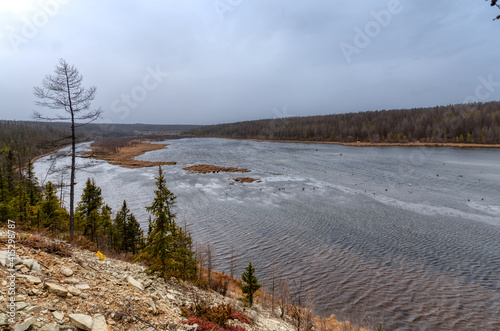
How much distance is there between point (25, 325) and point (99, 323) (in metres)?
1.21

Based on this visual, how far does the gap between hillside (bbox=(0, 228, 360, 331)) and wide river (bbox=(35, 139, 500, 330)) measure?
5.63 m

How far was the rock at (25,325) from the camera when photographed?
3959mm

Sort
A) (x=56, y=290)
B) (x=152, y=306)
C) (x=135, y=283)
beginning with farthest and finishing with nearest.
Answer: (x=135, y=283) → (x=152, y=306) → (x=56, y=290)

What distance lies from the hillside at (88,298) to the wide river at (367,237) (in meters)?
5.63

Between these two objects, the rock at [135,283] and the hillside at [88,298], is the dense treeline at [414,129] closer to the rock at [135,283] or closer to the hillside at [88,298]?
the hillside at [88,298]

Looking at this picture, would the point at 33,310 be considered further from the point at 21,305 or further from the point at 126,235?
the point at 126,235

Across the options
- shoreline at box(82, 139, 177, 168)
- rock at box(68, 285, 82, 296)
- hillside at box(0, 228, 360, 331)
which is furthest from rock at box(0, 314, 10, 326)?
shoreline at box(82, 139, 177, 168)

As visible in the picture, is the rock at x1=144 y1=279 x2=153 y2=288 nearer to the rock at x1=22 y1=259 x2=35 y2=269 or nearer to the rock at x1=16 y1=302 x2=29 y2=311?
the rock at x1=22 y1=259 x2=35 y2=269

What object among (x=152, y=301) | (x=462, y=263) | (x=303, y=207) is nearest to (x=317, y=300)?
(x=152, y=301)

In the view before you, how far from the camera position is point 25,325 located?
4.08m

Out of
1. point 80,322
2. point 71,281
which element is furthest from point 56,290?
point 80,322

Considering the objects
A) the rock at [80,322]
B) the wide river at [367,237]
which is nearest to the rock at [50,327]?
the rock at [80,322]

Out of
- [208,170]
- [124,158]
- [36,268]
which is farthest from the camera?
Answer: [124,158]

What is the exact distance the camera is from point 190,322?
6184 millimetres
